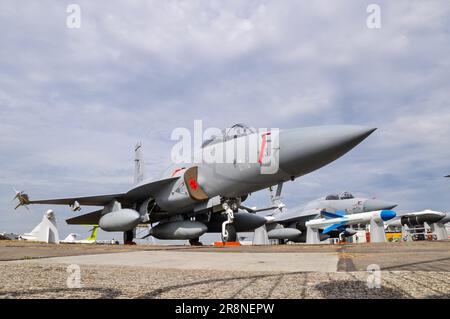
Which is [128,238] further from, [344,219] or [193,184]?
[344,219]

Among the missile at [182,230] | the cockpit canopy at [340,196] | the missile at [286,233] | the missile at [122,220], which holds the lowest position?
the missile at [286,233]

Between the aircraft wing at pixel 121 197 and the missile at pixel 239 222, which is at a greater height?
the aircraft wing at pixel 121 197

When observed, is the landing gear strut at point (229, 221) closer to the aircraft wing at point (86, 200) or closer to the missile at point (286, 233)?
the aircraft wing at point (86, 200)

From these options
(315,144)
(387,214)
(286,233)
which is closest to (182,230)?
(315,144)

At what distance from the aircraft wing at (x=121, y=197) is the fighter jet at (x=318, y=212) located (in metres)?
12.4

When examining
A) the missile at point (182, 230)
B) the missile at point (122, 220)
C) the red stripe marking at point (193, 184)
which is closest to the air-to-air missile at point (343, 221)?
the missile at point (182, 230)

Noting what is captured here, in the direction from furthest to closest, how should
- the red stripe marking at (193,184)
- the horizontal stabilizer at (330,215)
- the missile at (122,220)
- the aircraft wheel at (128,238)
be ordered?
the horizontal stabilizer at (330,215), the aircraft wheel at (128,238), the missile at (122,220), the red stripe marking at (193,184)

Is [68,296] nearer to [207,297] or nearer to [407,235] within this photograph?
[207,297]

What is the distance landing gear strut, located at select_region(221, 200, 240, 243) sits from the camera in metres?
13.8

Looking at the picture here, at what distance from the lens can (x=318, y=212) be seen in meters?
28.2

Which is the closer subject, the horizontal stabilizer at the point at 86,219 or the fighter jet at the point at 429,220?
the horizontal stabilizer at the point at 86,219

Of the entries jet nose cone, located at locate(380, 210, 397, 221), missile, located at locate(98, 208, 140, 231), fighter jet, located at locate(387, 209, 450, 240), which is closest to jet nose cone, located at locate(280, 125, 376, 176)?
missile, located at locate(98, 208, 140, 231)

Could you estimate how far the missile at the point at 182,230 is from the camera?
49.8 feet

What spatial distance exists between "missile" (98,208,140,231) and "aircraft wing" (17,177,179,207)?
1.50m
